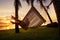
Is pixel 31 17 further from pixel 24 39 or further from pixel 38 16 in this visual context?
pixel 24 39

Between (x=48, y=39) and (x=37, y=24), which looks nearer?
(x=48, y=39)

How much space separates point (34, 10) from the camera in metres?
20.4

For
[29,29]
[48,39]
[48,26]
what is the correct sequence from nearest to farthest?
[48,39] < [29,29] < [48,26]

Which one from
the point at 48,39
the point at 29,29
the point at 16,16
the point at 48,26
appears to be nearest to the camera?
the point at 48,39

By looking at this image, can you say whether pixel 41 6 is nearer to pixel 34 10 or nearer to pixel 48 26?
pixel 48 26

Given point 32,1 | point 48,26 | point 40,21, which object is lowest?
point 48,26

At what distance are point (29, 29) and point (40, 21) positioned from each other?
2.23 m

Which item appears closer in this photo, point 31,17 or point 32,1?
point 31,17

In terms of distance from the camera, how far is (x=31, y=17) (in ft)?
68.8

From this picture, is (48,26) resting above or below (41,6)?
below

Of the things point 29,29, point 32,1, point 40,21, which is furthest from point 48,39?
point 32,1

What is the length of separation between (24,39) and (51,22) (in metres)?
11.2

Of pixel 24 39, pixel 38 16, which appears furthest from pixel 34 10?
pixel 24 39

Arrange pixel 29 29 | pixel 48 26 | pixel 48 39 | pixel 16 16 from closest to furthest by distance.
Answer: pixel 48 39, pixel 16 16, pixel 29 29, pixel 48 26
